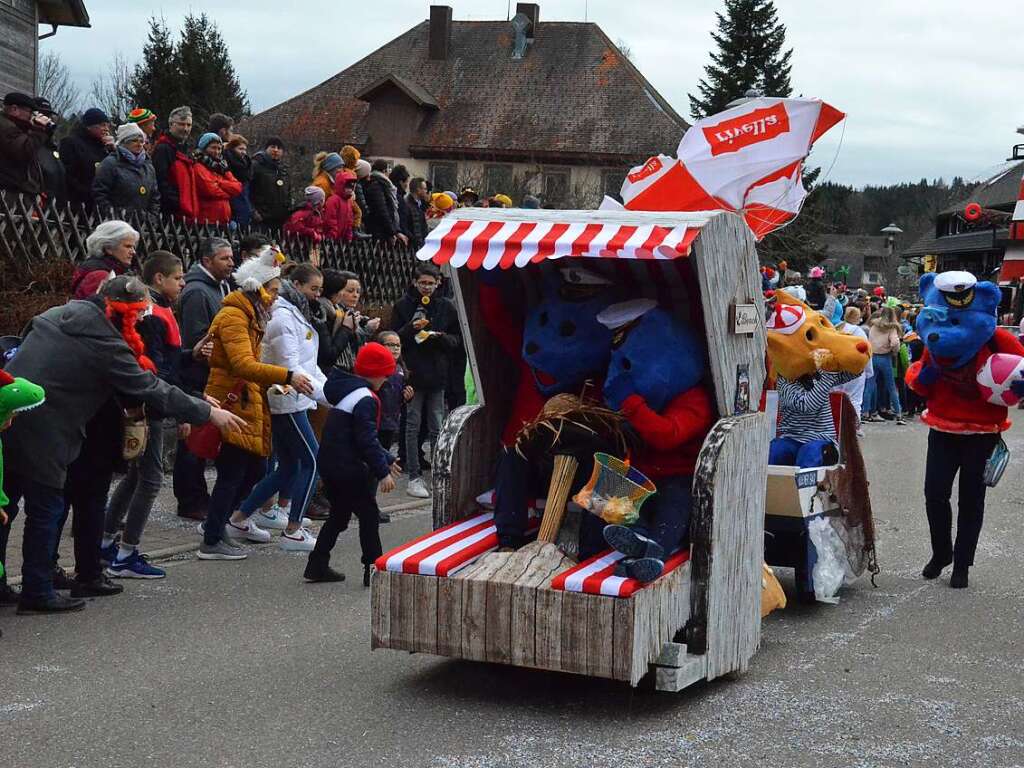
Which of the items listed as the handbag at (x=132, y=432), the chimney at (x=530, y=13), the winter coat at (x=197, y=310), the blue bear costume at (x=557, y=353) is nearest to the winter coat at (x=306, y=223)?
the winter coat at (x=197, y=310)

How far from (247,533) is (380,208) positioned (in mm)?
8221

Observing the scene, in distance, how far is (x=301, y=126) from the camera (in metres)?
46.8

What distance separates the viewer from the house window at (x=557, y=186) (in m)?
38.6

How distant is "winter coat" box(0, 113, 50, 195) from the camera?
10961 millimetres

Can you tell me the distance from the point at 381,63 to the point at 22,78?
24.2 m

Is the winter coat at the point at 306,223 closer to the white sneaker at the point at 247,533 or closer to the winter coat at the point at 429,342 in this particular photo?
the winter coat at the point at 429,342

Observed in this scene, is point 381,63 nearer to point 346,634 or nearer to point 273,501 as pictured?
point 273,501

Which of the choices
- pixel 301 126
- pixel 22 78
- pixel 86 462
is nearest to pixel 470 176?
pixel 301 126

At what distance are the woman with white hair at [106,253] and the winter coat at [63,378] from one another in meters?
0.81

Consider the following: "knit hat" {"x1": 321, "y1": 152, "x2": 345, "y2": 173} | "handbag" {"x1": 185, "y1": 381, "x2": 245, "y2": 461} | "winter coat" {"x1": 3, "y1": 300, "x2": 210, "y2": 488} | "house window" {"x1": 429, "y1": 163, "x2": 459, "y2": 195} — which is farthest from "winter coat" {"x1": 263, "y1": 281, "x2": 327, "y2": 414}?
"house window" {"x1": 429, "y1": 163, "x2": 459, "y2": 195}

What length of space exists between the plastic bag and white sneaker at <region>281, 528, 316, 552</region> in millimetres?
3244

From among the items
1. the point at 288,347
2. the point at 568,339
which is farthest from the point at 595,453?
the point at 288,347

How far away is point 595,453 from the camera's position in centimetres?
561

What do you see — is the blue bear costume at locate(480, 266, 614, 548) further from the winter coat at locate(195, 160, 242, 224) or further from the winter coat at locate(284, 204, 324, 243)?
the winter coat at locate(284, 204, 324, 243)
